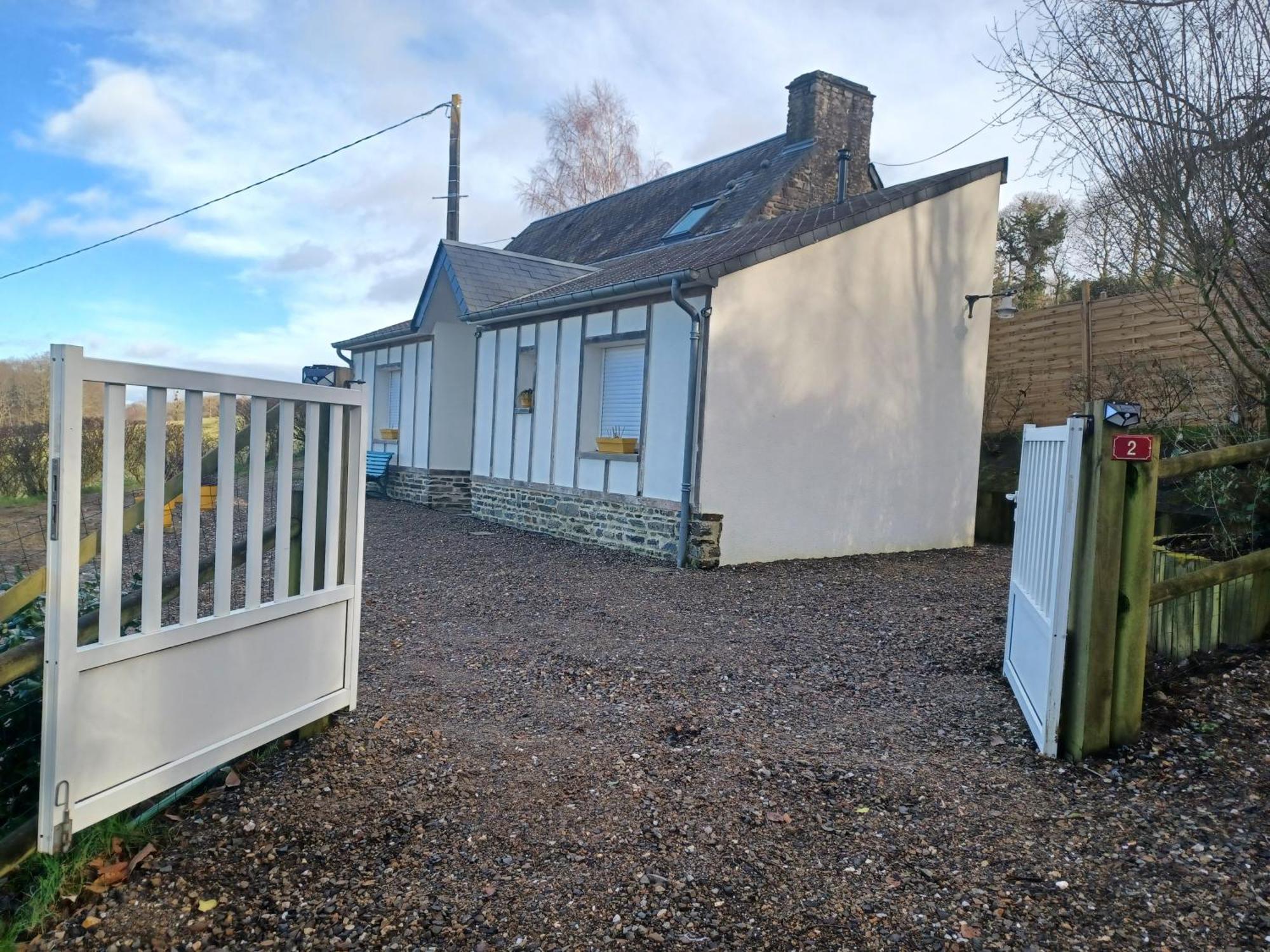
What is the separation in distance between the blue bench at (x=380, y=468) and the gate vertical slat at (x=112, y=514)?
12.3 m

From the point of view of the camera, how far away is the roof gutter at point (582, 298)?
8.04 m

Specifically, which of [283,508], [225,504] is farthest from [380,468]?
[225,504]

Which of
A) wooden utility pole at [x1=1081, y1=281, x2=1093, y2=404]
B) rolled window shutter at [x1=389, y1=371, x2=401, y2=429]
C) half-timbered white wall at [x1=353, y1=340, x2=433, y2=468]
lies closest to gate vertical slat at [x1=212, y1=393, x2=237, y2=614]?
half-timbered white wall at [x1=353, y1=340, x2=433, y2=468]

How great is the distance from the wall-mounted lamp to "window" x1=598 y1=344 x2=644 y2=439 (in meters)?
4.00

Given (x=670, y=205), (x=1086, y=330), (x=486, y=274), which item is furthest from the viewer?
(x=670, y=205)

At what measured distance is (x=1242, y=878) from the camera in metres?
2.33

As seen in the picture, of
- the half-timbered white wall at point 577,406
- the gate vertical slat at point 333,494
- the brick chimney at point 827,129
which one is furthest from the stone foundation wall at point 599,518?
the brick chimney at point 827,129

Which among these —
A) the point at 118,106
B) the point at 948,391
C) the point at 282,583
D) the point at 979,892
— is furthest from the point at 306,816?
the point at 118,106

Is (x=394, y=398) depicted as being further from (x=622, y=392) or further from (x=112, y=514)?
(x=112, y=514)

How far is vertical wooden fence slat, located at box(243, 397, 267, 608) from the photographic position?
9.52ft

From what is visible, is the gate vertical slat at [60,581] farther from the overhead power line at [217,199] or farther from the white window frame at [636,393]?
the overhead power line at [217,199]

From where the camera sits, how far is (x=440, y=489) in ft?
44.1

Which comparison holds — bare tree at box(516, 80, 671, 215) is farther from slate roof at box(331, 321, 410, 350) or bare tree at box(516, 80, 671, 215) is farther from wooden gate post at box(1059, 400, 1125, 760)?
wooden gate post at box(1059, 400, 1125, 760)

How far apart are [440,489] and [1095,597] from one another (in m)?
11.3
